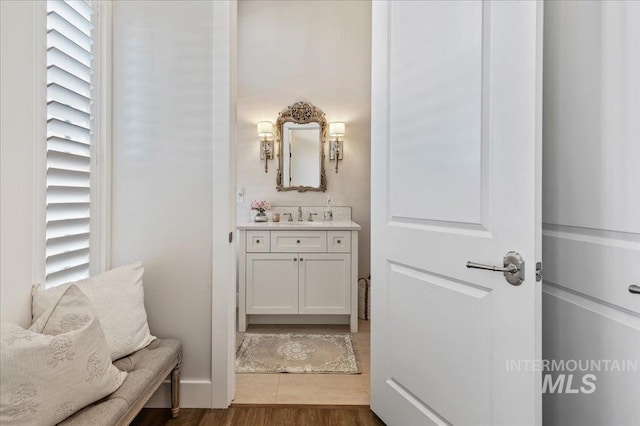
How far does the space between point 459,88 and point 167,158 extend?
4.70 feet

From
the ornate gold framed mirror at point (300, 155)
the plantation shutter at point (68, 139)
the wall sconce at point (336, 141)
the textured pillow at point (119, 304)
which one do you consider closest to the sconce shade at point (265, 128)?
the ornate gold framed mirror at point (300, 155)

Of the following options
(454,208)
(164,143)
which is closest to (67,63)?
(164,143)

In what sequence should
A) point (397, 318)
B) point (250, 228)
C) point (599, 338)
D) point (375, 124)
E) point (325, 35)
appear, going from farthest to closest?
point (325, 35), point (250, 228), point (375, 124), point (397, 318), point (599, 338)

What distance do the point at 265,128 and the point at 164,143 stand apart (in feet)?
5.84

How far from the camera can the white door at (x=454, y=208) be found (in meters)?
1.07

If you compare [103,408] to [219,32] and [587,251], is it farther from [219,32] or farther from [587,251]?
[219,32]

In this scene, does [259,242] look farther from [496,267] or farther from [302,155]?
[496,267]

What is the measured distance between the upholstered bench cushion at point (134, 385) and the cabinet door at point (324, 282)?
137 cm

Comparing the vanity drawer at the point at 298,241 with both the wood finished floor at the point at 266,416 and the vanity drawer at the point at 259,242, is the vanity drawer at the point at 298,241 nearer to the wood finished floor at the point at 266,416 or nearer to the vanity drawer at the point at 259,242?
the vanity drawer at the point at 259,242

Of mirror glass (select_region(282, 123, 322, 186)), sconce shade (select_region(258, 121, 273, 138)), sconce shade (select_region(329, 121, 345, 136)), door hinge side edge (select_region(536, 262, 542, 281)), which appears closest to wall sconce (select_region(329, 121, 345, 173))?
sconce shade (select_region(329, 121, 345, 136))

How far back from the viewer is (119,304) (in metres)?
1.56

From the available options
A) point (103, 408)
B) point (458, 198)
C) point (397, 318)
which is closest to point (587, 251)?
point (458, 198)

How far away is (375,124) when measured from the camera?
5.73 feet

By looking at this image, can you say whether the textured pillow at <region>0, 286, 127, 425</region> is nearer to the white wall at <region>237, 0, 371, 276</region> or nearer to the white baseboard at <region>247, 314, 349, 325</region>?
the white baseboard at <region>247, 314, 349, 325</region>
